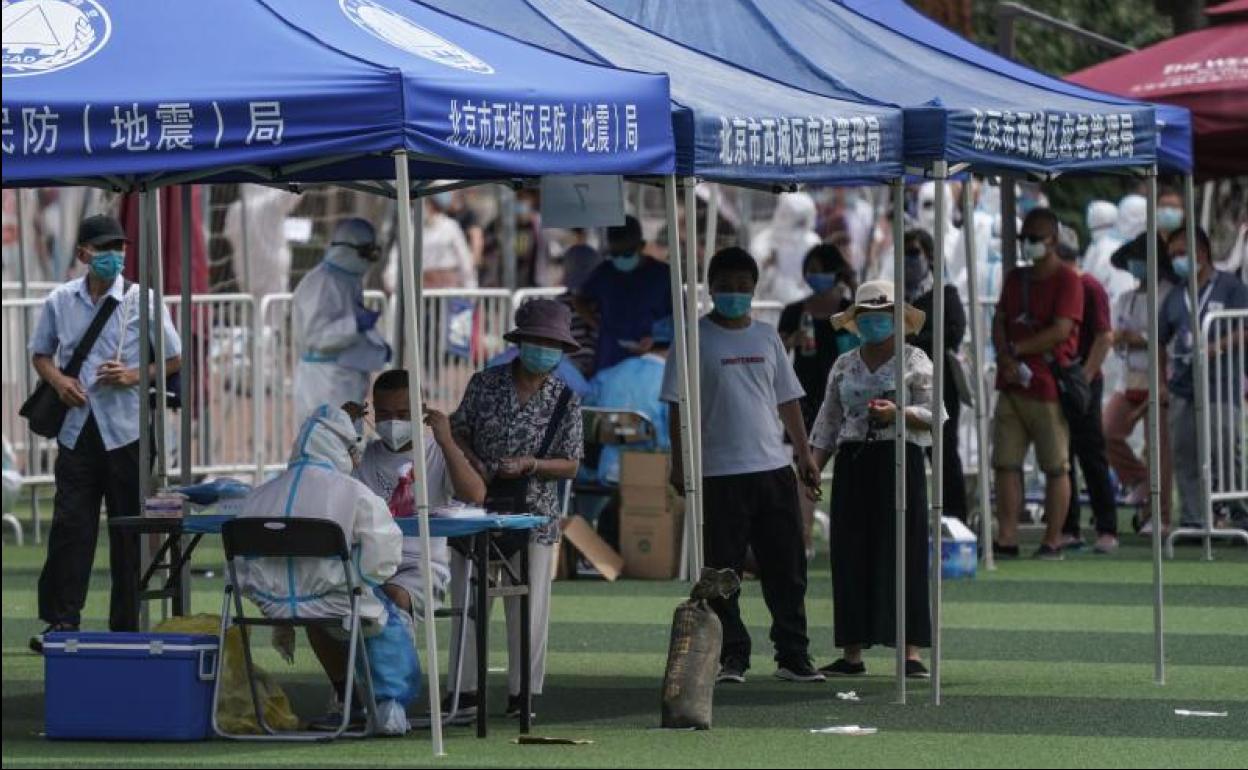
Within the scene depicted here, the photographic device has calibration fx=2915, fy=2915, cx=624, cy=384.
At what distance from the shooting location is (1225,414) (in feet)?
64.9

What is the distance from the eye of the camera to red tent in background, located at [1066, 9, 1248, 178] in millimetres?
19094

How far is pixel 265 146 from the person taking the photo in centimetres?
1025

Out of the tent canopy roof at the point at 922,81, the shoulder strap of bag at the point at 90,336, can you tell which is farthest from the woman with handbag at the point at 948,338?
the shoulder strap of bag at the point at 90,336

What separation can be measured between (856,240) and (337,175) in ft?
67.9

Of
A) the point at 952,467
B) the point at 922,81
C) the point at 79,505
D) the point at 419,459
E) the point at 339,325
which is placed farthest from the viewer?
the point at 339,325

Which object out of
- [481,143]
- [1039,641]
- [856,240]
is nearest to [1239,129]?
[1039,641]

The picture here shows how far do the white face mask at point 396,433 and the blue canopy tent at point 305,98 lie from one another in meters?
1.19

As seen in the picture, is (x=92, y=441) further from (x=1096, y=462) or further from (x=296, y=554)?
(x=1096, y=462)

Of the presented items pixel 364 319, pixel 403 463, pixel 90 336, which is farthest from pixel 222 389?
pixel 403 463

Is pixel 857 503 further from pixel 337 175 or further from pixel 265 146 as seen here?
pixel 265 146

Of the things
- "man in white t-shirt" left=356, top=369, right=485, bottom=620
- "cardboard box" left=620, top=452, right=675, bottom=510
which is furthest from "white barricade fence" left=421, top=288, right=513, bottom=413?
"man in white t-shirt" left=356, top=369, right=485, bottom=620

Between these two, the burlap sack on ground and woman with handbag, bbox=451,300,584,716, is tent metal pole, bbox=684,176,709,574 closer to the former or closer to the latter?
the burlap sack on ground

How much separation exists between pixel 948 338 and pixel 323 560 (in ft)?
24.5

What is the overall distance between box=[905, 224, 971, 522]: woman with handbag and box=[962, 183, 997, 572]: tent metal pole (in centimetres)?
11
